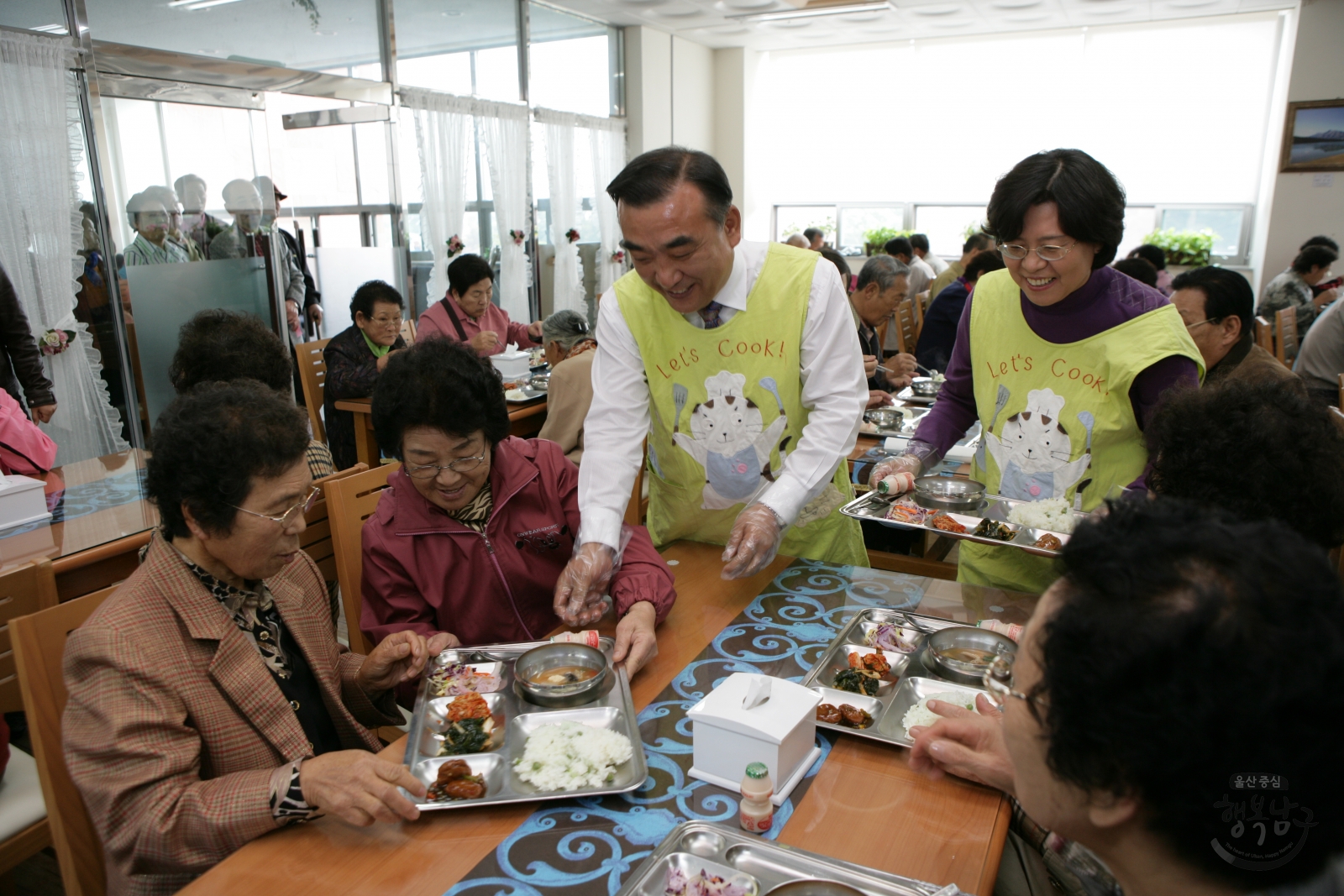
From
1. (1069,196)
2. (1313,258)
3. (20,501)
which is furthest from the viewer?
(1313,258)

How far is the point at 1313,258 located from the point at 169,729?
7801mm

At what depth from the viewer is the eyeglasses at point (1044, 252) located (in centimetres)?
173

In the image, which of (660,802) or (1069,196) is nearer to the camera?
(660,802)

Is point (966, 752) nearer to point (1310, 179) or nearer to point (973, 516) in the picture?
point (973, 516)

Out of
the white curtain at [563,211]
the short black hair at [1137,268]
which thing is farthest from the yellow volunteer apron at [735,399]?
the white curtain at [563,211]

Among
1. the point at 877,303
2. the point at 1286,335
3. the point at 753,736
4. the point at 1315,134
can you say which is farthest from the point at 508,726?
the point at 1315,134

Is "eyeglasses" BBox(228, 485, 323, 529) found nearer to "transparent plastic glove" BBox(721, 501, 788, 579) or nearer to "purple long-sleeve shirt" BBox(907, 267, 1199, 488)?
"transparent plastic glove" BBox(721, 501, 788, 579)

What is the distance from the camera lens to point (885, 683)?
4.75 ft

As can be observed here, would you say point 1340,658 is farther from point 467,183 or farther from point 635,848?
point 467,183

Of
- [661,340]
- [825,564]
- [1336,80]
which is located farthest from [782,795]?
[1336,80]

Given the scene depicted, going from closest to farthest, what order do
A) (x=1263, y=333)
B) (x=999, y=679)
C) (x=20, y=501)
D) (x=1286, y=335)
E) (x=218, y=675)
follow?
(x=218, y=675)
(x=999, y=679)
(x=20, y=501)
(x=1263, y=333)
(x=1286, y=335)

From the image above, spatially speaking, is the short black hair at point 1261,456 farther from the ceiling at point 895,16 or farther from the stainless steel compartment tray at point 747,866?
the ceiling at point 895,16

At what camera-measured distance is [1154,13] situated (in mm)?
8711

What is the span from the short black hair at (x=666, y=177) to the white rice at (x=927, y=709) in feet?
3.24
